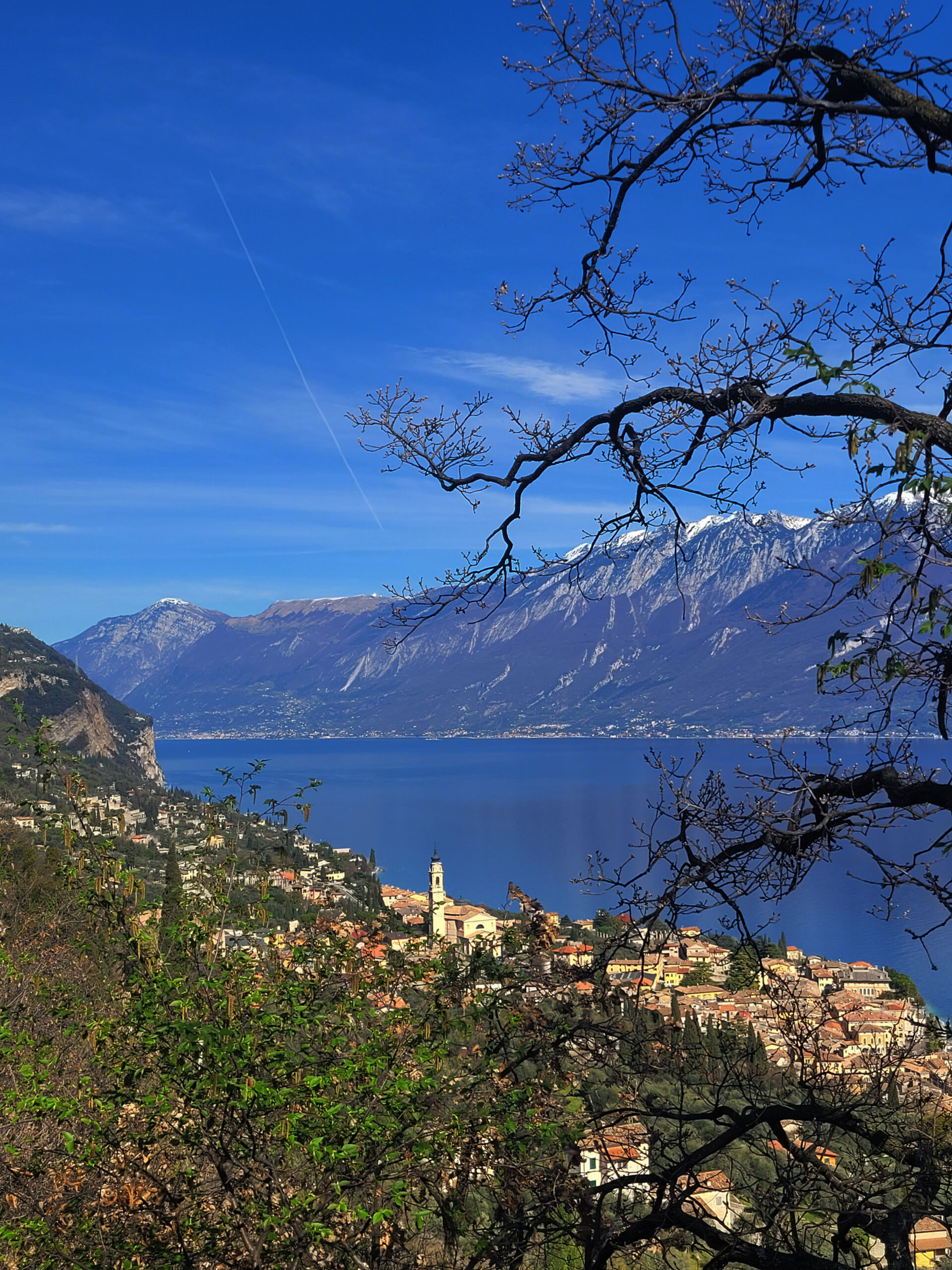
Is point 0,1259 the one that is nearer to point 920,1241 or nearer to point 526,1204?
point 526,1204

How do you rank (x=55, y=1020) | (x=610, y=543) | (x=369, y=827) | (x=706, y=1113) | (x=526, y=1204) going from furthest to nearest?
(x=369, y=827), (x=55, y=1020), (x=610, y=543), (x=526, y=1204), (x=706, y=1113)

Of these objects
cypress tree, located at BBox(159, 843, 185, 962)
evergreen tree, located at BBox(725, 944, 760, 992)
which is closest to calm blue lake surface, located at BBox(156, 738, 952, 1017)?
evergreen tree, located at BBox(725, 944, 760, 992)

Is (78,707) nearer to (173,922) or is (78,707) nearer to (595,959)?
(173,922)

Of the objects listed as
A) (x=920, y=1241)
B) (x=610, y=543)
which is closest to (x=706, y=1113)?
(x=610, y=543)

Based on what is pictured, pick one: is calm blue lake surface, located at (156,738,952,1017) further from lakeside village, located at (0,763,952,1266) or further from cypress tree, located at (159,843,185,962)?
cypress tree, located at (159,843,185,962)

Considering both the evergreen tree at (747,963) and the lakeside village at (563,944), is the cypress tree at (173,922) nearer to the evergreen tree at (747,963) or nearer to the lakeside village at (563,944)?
the lakeside village at (563,944)

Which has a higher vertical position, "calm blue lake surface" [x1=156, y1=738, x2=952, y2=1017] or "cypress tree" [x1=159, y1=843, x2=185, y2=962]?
"cypress tree" [x1=159, y1=843, x2=185, y2=962]
